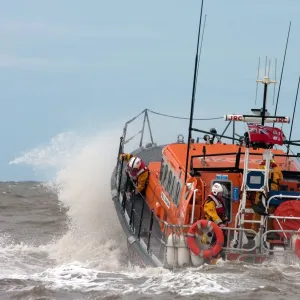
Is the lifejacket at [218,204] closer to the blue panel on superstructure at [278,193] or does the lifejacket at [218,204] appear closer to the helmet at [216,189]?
the helmet at [216,189]

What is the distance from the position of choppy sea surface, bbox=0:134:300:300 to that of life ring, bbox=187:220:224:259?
192 mm

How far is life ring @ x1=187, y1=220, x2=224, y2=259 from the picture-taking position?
11805 mm

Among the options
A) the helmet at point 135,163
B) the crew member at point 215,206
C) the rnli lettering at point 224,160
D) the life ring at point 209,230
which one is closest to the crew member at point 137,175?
the helmet at point 135,163

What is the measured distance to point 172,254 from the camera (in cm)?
1196

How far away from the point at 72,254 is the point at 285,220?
183 inches

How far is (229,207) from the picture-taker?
12.9 meters

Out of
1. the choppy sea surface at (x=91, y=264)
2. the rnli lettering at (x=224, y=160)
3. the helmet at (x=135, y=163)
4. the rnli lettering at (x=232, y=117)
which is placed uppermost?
the rnli lettering at (x=232, y=117)

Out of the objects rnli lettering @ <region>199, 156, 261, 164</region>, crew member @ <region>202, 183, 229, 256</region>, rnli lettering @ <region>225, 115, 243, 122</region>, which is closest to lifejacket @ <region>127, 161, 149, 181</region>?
rnli lettering @ <region>199, 156, 261, 164</region>

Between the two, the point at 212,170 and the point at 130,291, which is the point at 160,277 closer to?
the point at 130,291

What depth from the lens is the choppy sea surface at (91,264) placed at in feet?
35.9

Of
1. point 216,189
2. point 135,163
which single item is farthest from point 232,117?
point 135,163

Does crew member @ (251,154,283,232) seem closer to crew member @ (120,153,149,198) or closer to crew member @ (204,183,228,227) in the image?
crew member @ (204,183,228,227)

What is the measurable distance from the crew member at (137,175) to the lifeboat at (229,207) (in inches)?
32.2

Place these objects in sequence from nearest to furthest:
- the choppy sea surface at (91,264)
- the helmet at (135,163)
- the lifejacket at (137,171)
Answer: the choppy sea surface at (91,264), the helmet at (135,163), the lifejacket at (137,171)
